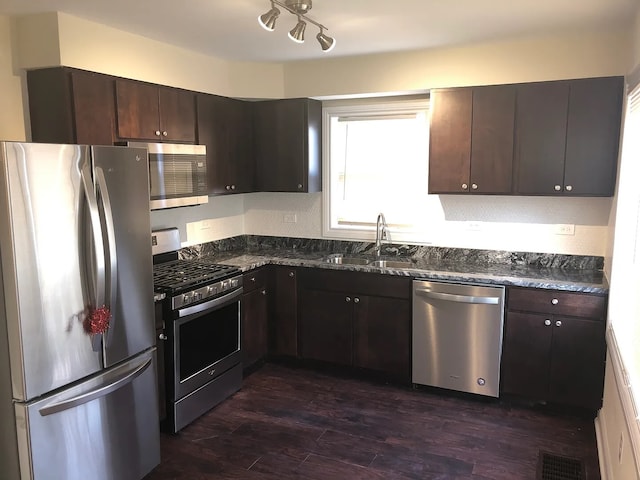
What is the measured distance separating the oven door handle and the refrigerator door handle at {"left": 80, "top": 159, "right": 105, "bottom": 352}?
2.47 feet

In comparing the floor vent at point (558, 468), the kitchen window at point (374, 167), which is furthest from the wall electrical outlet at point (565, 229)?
the floor vent at point (558, 468)

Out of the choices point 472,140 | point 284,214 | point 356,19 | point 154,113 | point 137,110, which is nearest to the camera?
point 356,19

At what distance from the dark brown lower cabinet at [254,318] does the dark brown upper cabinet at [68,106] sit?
155cm

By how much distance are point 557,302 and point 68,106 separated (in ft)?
10.6

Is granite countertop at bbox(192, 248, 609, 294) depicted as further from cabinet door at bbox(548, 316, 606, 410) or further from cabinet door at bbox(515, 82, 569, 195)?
cabinet door at bbox(515, 82, 569, 195)

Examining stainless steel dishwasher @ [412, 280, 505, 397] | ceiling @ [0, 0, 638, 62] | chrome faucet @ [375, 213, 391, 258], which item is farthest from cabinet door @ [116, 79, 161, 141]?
stainless steel dishwasher @ [412, 280, 505, 397]

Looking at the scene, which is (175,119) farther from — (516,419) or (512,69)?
(516,419)

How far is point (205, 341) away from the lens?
11.4ft

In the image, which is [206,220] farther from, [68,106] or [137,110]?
[68,106]

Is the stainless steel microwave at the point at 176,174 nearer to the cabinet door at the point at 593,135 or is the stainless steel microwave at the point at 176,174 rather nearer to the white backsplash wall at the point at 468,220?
the white backsplash wall at the point at 468,220

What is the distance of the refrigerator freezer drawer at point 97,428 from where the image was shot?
228 cm

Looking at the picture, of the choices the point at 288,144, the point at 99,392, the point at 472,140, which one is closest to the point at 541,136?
the point at 472,140

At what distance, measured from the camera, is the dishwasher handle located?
3.54 metres

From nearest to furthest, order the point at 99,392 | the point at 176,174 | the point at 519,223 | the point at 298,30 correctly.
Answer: the point at 99,392
the point at 298,30
the point at 176,174
the point at 519,223
